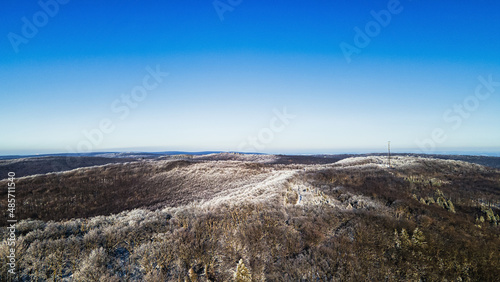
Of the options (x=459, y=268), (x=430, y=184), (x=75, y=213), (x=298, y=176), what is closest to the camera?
(x=459, y=268)

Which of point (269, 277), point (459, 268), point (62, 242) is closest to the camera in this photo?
point (269, 277)

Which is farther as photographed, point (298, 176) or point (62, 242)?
point (298, 176)

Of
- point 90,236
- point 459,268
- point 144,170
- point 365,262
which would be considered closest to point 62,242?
point 90,236

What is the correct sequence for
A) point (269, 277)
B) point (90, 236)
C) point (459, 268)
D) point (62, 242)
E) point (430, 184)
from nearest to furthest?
point (269, 277), point (459, 268), point (62, 242), point (90, 236), point (430, 184)

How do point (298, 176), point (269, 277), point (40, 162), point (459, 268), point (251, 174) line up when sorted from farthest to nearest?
point (40, 162) → point (251, 174) → point (298, 176) → point (459, 268) → point (269, 277)

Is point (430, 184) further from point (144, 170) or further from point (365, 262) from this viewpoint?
point (144, 170)

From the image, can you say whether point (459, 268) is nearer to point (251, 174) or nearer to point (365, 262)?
point (365, 262)

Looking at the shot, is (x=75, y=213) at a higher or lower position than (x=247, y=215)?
lower

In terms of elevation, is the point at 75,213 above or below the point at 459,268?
below

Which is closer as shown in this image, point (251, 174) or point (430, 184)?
point (430, 184)
